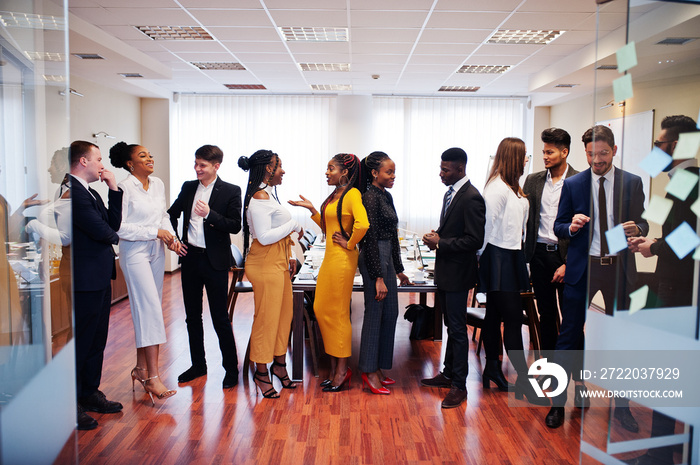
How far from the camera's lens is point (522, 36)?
554 cm

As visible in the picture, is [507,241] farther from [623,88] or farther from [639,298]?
[623,88]

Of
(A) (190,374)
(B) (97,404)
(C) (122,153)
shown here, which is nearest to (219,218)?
(C) (122,153)

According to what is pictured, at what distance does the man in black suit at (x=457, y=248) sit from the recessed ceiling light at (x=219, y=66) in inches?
175

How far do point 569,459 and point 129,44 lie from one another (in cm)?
566

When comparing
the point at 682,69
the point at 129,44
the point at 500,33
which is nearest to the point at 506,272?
the point at 682,69

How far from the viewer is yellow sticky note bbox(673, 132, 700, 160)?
1.71 metres

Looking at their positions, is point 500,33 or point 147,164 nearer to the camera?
point 147,164

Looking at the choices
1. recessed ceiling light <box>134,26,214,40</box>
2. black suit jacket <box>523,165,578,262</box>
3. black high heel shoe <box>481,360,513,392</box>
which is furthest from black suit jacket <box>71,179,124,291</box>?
recessed ceiling light <box>134,26,214,40</box>

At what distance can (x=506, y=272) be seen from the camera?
11.2 feet

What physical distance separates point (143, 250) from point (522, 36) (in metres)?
4.24

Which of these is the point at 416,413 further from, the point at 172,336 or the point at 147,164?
the point at 172,336

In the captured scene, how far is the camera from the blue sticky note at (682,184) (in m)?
1.73

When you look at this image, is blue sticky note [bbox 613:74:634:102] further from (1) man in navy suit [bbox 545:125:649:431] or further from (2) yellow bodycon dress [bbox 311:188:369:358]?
(2) yellow bodycon dress [bbox 311:188:369:358]

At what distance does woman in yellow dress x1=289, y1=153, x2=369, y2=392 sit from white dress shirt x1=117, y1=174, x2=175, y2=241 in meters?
0.96
